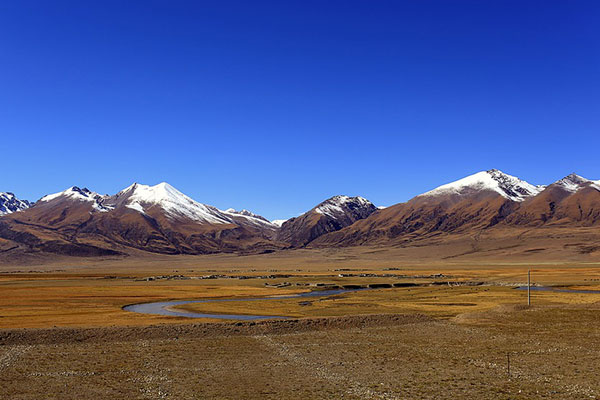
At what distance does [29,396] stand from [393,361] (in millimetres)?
21225

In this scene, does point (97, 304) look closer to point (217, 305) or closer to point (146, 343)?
point (217, 305)

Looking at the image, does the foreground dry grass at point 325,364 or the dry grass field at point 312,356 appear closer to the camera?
the foreground dry grass at point 325,364

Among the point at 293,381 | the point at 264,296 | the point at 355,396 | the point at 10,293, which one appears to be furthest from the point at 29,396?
the point at 10,293

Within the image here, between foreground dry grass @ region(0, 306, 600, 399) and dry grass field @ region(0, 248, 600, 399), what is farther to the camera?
dry grass field @ region(0, 248, 600, 399)

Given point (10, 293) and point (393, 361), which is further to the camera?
point (10, 293)

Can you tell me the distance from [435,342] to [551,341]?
869cm

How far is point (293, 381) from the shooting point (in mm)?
30141

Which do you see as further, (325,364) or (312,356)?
(312,356)

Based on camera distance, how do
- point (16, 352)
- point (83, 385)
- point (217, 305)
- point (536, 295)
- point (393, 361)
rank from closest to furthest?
point (83, 385) → point (393, 361) → point (16, 352) → point (217, 305) → point (536, 295)

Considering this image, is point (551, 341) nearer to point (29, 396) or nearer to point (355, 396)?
point (355, 396)

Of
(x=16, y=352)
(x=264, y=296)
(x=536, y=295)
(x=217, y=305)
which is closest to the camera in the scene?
(x=16, y=352)

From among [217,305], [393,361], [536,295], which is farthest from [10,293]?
[536,295]

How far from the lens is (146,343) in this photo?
140 ft

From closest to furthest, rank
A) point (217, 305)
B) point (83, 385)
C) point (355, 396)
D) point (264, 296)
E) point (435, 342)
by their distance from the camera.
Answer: point (355, 396) → point (83, 385) → point (435, 342) → point (217, 305) → point (264, 296)
